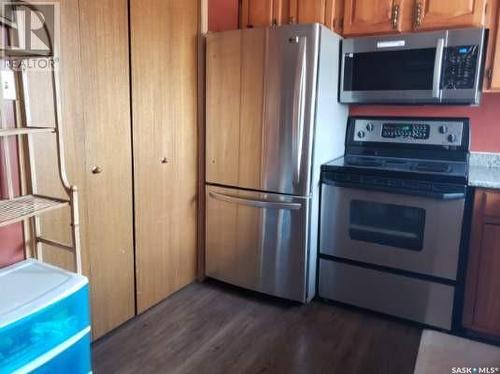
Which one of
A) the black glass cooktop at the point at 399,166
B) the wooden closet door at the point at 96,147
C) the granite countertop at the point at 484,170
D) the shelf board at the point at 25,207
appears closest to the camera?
the shelf board at the point at 25,207

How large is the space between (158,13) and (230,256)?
1509 mm

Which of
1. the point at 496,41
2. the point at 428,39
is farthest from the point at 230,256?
the point at 496,41

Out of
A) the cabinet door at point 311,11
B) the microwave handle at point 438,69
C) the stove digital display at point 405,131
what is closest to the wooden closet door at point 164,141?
the cabinet door at point 311,11

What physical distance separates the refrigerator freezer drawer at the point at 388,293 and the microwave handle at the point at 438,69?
3.50 ft

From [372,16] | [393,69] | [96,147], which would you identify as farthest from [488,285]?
[96,147]

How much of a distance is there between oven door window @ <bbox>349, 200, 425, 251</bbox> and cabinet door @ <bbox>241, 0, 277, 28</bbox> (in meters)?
1.37

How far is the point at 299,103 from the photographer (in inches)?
86.7

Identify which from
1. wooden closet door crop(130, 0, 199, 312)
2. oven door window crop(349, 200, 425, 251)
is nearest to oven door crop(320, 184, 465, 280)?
oven door window crop(349, 200, 425, 251)

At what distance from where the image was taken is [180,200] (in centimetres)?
252

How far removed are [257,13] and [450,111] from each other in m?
1.42

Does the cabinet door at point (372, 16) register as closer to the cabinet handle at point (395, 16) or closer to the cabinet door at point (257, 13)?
the cabinet handle at point (395, 16)

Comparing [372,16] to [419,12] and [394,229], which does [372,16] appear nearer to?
[419,12]

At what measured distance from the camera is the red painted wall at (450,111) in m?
2.41

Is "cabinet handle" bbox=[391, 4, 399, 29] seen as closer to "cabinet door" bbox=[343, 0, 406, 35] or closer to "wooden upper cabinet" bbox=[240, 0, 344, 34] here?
"cabinet door" bbox=[343, 0, 406, 35]
